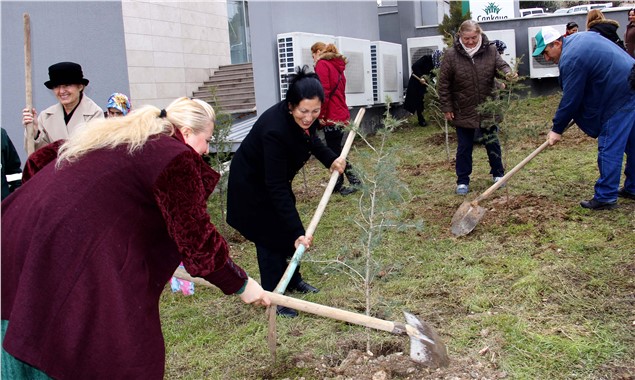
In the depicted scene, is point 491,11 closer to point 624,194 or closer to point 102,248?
point 624,194

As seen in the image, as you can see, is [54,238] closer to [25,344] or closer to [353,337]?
[25,344]

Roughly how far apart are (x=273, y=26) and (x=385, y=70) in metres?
3.54

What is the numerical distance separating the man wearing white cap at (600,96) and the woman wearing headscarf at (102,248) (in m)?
3.80

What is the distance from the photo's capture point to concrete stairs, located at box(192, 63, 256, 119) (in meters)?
10.7

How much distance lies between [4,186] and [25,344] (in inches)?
102

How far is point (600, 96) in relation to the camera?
4883 mm

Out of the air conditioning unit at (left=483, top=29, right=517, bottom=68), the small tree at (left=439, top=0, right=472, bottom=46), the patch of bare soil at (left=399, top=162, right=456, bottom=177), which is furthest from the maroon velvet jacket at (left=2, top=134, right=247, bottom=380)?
the air conditioning unit at (left=483, top=29, right=517, bottom=68)

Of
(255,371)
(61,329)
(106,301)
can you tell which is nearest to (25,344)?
(61,329)

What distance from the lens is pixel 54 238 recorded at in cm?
185

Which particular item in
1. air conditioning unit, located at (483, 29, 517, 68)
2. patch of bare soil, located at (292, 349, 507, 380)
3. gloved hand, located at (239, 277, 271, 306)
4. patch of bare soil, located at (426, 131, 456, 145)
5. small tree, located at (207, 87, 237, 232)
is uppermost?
air conditioning unit, located at (483, 29, 517, 68)

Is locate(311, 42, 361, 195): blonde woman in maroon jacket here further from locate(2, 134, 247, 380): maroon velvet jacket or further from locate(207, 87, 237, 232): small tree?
locate(2, 134, 247, 380): maroon velvet jacket

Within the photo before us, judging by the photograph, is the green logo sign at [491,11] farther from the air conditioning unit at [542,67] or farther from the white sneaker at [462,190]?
the white sneaker at [462,190]

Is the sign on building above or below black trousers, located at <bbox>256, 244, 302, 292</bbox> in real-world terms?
above

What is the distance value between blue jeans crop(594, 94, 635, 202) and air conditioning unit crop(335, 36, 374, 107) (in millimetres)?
5114
